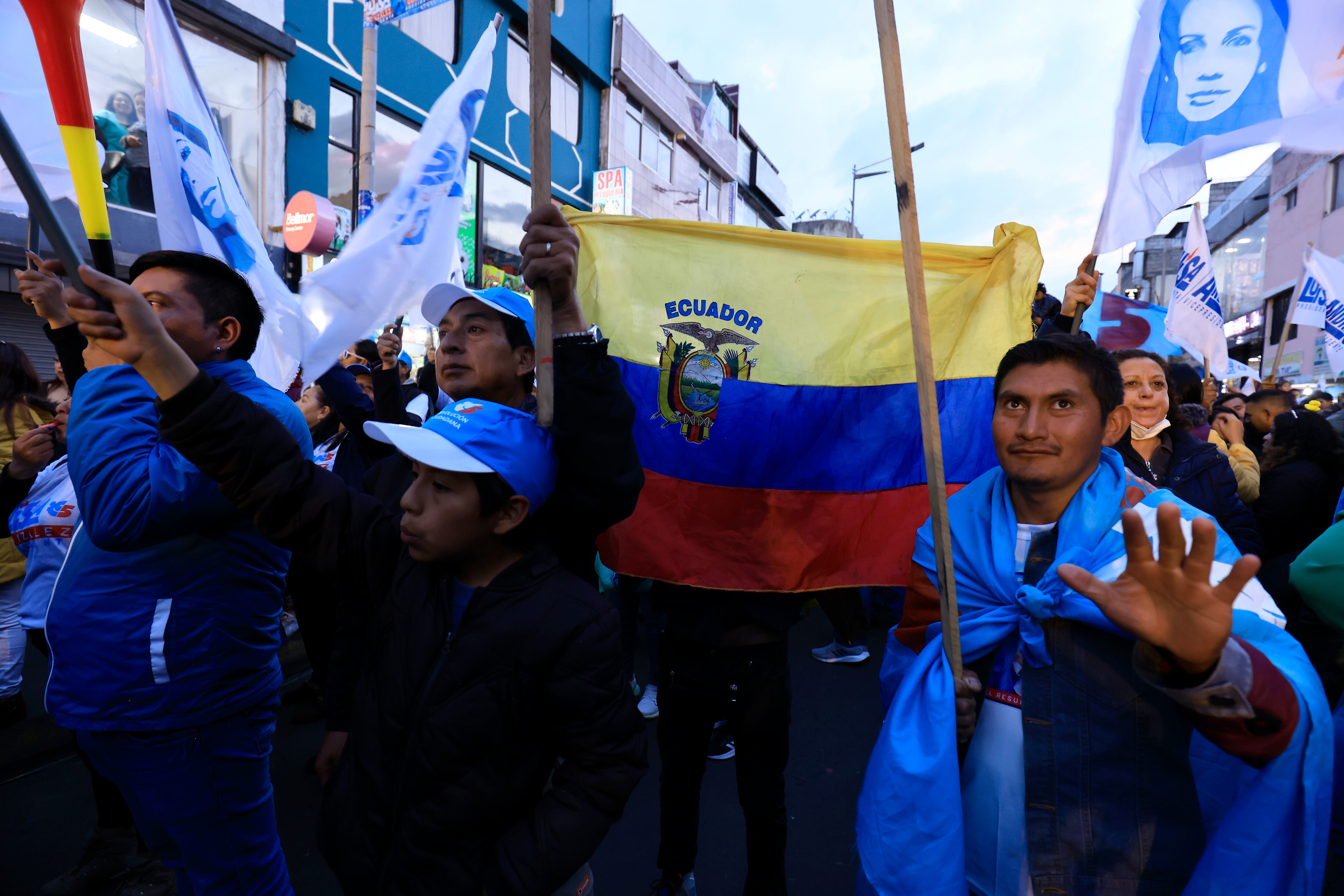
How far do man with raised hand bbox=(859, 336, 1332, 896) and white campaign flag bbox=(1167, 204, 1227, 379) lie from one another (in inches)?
173

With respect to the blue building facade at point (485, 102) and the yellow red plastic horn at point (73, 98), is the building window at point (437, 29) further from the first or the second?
the yellow red plastic horn at point (73, 98)

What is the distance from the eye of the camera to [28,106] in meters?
2.09

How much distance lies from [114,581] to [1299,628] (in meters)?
4.21

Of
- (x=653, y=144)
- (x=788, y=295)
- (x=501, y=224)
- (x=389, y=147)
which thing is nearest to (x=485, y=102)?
(x=389, y=147)

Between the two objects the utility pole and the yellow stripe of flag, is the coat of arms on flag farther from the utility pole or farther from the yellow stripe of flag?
the utility pole

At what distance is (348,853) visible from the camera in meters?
1.45

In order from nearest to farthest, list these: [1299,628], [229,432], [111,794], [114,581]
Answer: [229,432] < [114,581] < [111,794] < [1299,628]

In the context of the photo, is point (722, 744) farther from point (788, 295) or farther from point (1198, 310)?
point (1198, 310)

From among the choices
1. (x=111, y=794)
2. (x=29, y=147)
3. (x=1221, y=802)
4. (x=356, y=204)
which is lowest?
(x=111, y=794)

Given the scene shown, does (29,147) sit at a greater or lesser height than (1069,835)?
greater

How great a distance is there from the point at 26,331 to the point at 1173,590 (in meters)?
9.85

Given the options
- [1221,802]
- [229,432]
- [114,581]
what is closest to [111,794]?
[114,581]

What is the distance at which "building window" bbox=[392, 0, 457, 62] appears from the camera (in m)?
11.9

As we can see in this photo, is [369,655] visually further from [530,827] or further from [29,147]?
[29,147]
